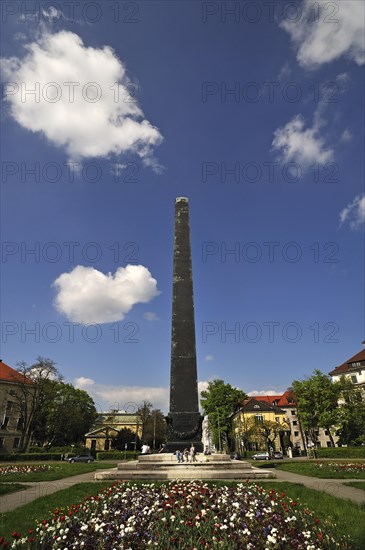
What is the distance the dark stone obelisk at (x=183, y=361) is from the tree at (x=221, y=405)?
41907 mm

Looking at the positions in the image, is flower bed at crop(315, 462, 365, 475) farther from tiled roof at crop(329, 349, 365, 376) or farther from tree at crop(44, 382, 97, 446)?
tiled roof at crop(329, 349, 365, 376)

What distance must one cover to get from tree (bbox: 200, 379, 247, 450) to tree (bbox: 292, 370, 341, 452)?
1364 centimetres

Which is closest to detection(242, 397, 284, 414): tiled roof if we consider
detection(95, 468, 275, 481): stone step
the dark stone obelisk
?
the dark stone obelisk

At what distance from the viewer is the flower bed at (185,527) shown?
516cm

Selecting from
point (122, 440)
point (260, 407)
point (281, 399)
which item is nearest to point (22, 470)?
point (260, 407)

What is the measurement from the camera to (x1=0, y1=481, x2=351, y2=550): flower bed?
5.16m

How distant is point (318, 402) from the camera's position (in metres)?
46.0

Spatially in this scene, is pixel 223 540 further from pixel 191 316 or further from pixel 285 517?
pixel 191 316

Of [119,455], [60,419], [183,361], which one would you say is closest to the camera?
[183,361]

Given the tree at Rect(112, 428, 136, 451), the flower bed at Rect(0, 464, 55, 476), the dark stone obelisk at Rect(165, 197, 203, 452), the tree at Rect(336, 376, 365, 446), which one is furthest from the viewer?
the tree at Rect(112, 428, 136, 451)

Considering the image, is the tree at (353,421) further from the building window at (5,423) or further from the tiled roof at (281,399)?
the building window at (5,423)

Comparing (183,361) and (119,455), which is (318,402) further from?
(183,361)

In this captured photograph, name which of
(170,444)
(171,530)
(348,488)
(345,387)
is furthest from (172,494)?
(345,387)

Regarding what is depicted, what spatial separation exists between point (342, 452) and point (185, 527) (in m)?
39.1
